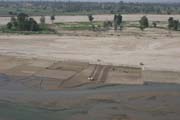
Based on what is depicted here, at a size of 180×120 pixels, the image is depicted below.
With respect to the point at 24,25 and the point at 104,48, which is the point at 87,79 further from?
the point at 24,25

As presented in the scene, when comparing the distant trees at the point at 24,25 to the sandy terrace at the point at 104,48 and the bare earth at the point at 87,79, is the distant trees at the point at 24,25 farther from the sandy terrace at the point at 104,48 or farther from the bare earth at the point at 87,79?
the bare earth at the point at 87,79

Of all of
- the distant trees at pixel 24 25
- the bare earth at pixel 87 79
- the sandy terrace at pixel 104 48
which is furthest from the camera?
the distant trees at pixel 24 25

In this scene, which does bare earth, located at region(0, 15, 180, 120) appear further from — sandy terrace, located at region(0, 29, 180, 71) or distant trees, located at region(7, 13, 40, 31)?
distant trees, located at region(7, 13, 40, 31)

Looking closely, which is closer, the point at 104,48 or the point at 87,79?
the point at 87,79

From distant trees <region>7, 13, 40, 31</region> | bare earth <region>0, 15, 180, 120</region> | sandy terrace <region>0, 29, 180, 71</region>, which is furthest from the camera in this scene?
distant trees <region>7, 13, 40, 31</region>

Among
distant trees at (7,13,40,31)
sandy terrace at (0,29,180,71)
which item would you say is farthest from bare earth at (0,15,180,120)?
distant trees at (7,13,40,31)

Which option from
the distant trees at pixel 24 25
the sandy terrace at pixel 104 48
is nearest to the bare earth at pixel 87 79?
the sandy terrace at pixel 104 48

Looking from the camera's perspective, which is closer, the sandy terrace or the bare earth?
the bare earth

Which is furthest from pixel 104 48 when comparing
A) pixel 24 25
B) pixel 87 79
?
pixel 24 25

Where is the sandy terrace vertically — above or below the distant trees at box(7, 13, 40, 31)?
below

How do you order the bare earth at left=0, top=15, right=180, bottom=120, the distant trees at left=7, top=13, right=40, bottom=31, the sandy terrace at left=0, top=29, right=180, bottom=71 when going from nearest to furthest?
the bare earth at left=0, top=15, right=180, bottom=120 < the sandy terrace at left=0, top=29, right=180, bottom=71 < the distant trees at left=7, top=13, right=40, bottom=31

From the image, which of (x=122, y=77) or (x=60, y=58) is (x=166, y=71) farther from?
(x=60, y=58)

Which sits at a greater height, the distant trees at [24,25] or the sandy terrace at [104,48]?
the distant trees at [24,25]
